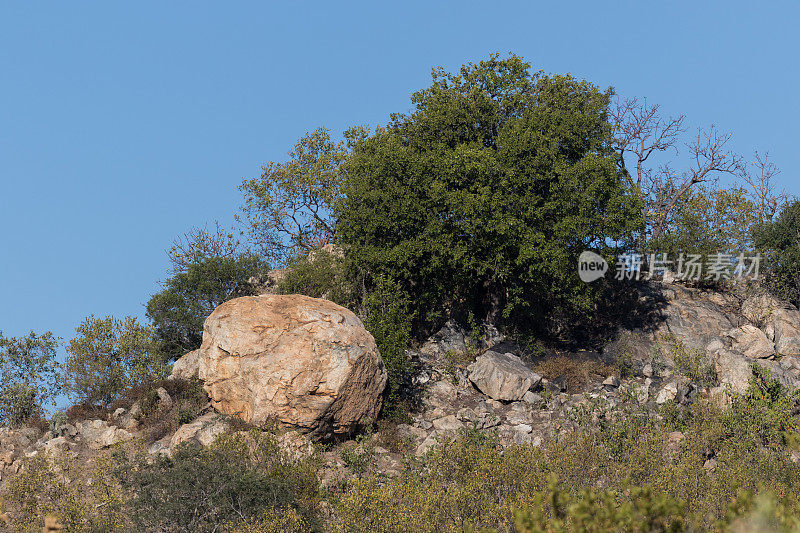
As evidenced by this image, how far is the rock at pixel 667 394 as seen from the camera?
1169 inches

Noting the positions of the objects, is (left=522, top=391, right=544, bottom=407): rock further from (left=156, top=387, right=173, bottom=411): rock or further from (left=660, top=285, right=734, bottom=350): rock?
(left=156, top=387, right=173, bottom=411): rock

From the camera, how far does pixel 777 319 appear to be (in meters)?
36.9

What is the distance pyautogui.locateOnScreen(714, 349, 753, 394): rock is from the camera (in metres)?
31.1

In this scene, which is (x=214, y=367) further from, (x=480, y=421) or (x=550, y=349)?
(x=550, y=349)

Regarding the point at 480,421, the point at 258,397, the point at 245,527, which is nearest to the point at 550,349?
the point at 480,421

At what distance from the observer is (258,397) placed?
1056 inches

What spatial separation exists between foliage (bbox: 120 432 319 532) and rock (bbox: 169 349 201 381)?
331 inches

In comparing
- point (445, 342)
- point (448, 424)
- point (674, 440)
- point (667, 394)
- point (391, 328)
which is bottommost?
point (448, 424)

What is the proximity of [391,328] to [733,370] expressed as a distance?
46.7 ft

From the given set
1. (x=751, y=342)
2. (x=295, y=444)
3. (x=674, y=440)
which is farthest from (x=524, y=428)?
(x=751, y=342)

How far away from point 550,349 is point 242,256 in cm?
1571

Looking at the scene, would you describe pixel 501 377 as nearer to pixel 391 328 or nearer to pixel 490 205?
pixel 391 328

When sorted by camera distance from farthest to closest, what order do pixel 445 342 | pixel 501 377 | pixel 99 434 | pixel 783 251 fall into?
pixel 783 251 → pixel 445 342 → pixel 501 377 → pixel 99 434

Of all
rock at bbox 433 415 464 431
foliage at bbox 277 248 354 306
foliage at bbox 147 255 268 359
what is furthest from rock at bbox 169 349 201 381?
rock at bbox 433 415 464 431
